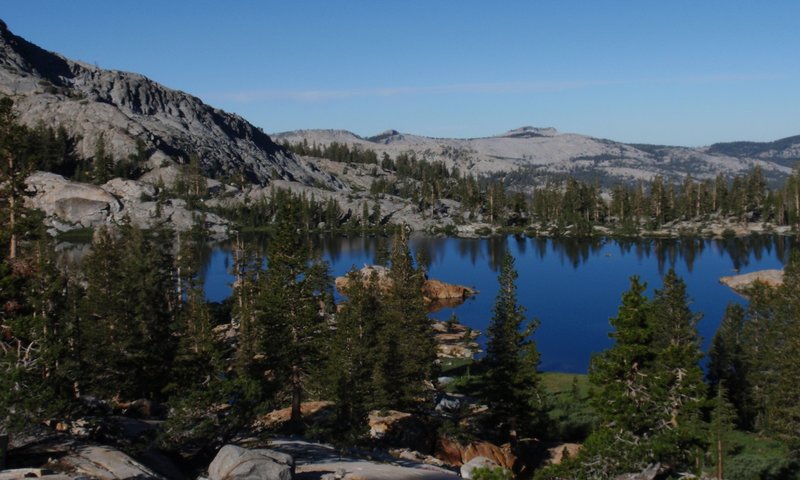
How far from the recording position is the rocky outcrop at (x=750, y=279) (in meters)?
106

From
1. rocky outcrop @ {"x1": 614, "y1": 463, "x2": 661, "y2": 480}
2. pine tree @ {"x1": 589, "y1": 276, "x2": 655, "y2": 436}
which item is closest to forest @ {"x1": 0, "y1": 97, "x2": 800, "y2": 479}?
pine tree @ {"x1": 589, "y1": 276, "x2": 655, "y2": 436}

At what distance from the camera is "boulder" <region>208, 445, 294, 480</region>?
20438 millimetres

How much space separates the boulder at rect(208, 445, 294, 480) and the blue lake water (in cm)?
5341

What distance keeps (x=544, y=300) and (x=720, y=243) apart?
94.1m

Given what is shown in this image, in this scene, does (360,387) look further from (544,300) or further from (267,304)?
(544,300)

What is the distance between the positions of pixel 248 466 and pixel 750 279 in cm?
11423

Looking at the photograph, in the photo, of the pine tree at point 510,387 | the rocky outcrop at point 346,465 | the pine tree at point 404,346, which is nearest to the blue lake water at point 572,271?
the pine tree at point 404,346

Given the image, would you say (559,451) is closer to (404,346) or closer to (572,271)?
(404,346)

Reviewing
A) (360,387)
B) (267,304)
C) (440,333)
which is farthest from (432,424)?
(440,333)

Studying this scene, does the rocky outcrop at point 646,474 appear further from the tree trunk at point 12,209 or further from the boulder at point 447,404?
the tree trunk at point 12,209

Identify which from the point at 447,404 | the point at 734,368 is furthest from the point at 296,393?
the point at 734,368

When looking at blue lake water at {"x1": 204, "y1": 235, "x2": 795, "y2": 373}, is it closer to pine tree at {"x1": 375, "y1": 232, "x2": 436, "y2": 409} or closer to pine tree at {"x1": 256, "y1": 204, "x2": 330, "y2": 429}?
pine tree at {"x1": 375, "y1": 232, "x2": 436, "y2": 409}

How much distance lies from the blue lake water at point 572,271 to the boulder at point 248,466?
5341 cm

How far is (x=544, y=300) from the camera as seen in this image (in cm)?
10762
